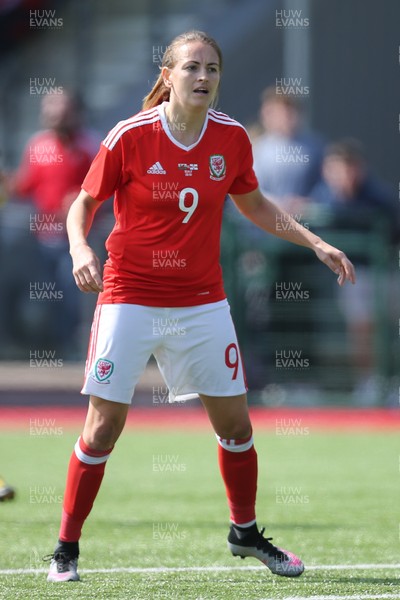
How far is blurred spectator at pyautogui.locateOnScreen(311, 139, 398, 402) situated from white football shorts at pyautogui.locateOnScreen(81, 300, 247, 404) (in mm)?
8124

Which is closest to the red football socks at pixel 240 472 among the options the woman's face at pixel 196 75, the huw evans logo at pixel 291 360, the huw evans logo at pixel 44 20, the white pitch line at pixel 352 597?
the white pitch line at pixel 352 597

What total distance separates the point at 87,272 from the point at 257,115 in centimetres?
1322

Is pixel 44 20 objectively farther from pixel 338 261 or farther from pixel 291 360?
pixel 338 261

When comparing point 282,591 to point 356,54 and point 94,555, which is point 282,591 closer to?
point 94,555

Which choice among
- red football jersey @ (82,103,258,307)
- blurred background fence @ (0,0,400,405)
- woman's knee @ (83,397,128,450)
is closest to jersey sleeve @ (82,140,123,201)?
red football jersey @ (82,103,258,307)

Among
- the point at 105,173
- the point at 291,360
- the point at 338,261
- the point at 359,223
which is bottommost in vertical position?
the point at 291,360

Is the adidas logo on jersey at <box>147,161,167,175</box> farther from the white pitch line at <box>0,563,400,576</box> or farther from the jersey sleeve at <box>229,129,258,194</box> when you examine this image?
the white pitch line at <box>0,563,400,576</box>

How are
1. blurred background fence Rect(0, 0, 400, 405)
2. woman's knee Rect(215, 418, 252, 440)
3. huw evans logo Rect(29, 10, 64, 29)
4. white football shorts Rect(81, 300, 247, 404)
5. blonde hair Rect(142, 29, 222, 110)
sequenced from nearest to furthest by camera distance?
white football shorts Rect(81, 300, 247, 404), blonde hair Rect(142, 29, 222, 110), woman's knee Rect(215, 418, 252, 440), blurred background fence Rect(0, 0, 400, 405), huw evans logo Rect(29, 10, 64, 29)

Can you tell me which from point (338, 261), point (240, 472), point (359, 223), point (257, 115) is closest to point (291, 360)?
point (359, 223)

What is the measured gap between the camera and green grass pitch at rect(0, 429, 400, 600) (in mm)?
5438

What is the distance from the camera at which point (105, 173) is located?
18.2 ft

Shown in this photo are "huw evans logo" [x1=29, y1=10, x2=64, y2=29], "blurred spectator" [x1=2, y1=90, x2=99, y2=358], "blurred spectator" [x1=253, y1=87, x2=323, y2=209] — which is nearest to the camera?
"blurred spectator" [x1=253, y1=87, x2=323, y2=209]

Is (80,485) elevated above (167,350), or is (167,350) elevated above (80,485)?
(167,350)

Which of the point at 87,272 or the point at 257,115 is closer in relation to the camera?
the point at 87,272
